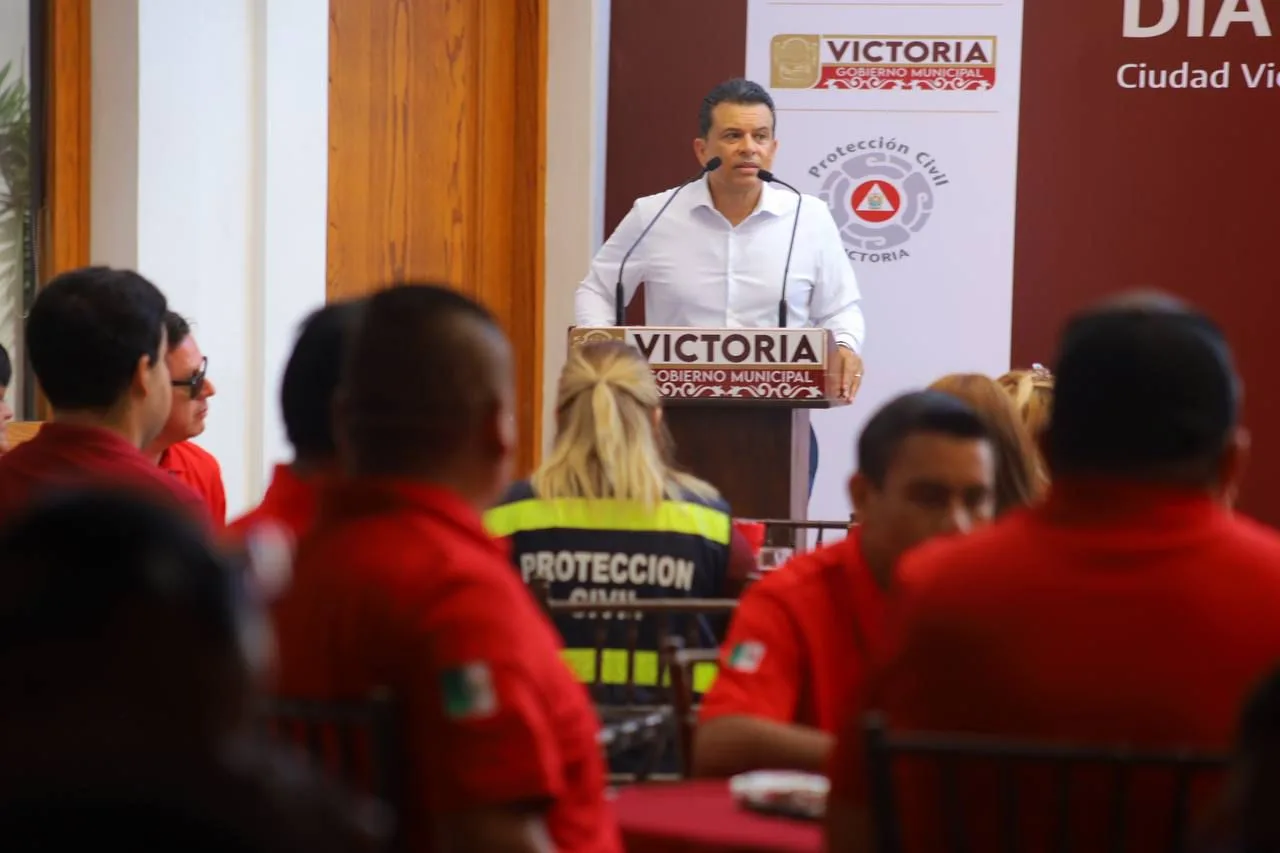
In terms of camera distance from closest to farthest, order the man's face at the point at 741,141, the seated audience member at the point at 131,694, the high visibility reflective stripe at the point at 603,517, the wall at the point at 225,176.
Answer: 1. the seated audience member at the point at 131,694
2. the high visibility reflective stripe at the point at 603,517
3. the wall at the point at 225,176
4. the man's face at the point at 741,141

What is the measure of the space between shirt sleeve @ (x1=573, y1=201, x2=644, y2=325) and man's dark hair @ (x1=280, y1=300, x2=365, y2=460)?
403 centimetres

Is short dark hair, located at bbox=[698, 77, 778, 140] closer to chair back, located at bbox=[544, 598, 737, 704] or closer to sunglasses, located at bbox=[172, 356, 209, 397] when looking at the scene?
sunglasses, located at bbox=[172, 356, 209, 397]

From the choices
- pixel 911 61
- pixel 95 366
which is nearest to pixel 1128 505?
pixel 95 366

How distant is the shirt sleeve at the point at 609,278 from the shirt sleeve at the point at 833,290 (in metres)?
0.65

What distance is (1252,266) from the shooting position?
828 cm

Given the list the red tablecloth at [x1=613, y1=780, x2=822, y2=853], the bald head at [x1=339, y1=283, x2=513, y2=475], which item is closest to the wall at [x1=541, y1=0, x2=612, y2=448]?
the red tablecloth at [x1=613, y1=780, x2=822, y2=853]

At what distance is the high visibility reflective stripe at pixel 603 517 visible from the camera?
368cm

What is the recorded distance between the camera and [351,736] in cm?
178

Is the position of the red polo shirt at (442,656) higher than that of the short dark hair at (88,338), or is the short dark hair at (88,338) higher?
the short dark hair at (88,338)

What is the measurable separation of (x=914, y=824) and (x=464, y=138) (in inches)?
244

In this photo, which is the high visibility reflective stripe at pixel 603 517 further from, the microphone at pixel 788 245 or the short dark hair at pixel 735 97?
the short dark hair at pixel 735 97

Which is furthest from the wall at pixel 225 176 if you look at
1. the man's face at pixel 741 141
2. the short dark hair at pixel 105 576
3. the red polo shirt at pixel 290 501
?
the short dark hair at pixel 105 576

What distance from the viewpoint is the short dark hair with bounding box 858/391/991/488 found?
8.45 ft

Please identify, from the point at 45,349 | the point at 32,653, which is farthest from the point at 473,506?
the point at 45,349
